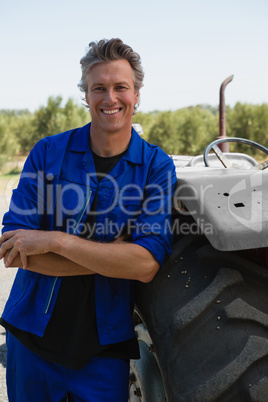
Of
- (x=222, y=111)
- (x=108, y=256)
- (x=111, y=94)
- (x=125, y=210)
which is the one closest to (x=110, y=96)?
(x=111, y=94)

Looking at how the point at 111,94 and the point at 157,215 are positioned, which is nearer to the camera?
the point at 157,215

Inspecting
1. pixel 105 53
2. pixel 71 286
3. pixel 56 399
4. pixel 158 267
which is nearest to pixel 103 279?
pixel 71 286

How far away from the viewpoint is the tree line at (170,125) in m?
22.0

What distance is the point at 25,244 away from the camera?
1447 mm

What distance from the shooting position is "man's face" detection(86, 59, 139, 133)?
63.3 inches

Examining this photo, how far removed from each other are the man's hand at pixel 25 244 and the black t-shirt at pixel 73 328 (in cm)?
18

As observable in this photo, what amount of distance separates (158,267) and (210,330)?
0.92 ft

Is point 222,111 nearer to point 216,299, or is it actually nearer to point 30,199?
point 30,199

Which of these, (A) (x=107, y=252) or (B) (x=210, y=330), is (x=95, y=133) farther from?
(B) (x=210, y=330)

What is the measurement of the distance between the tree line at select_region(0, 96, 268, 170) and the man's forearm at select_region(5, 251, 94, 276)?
66.1ft

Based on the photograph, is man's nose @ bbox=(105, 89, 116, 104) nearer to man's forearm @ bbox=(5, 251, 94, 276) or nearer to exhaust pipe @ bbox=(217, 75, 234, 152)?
man's forearm @ bbox=(5, 251, 94, 276)

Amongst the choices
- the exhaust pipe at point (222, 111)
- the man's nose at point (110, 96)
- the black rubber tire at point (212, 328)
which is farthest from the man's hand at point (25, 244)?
the exhaust pipe at point (222, 111)

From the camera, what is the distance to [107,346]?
1.59 metres

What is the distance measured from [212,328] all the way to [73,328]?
0.54 meters
